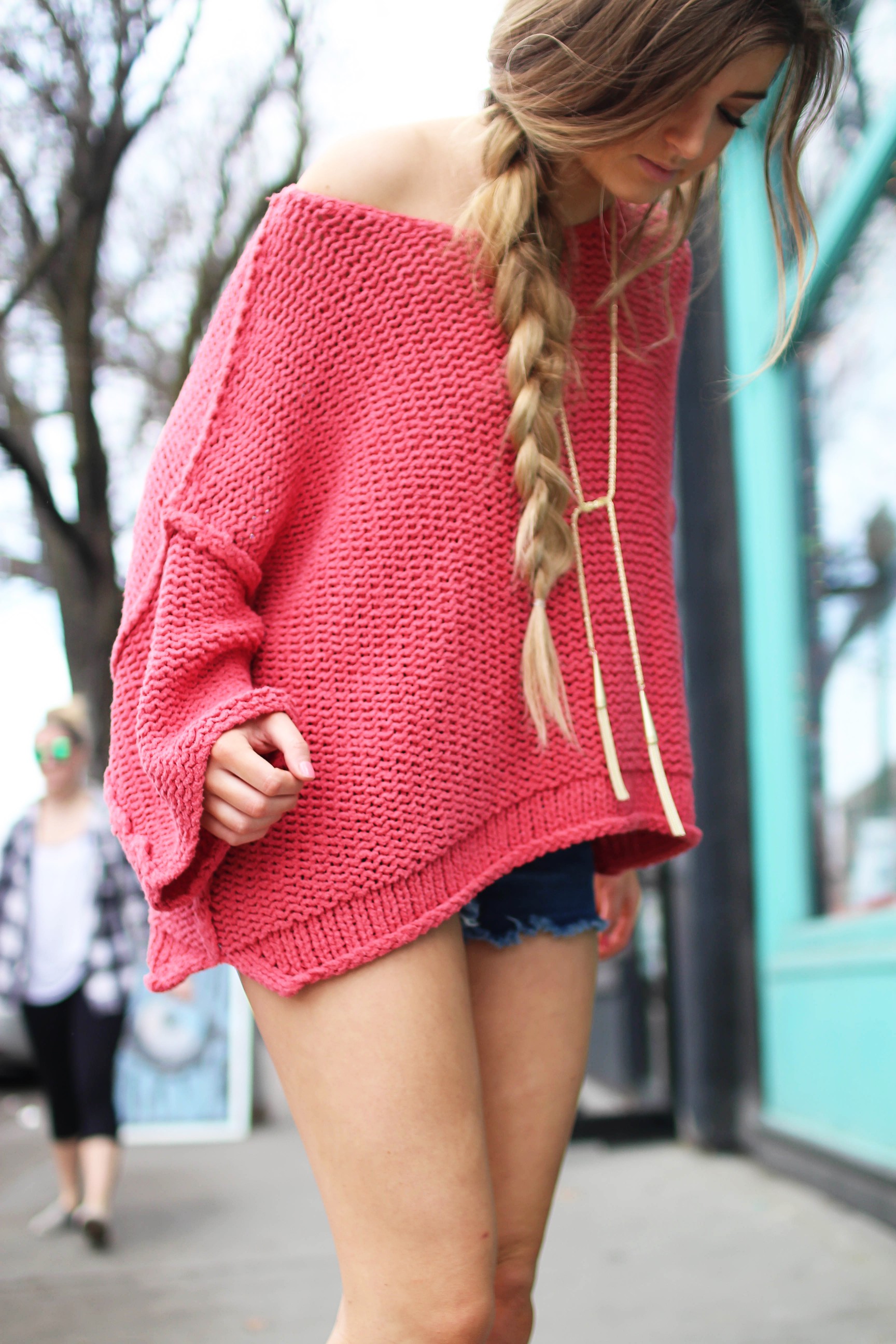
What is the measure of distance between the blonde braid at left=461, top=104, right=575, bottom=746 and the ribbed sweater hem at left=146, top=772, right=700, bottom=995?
10 centimetres

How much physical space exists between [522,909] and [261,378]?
26.5 inches

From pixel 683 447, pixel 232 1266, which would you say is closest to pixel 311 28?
pixel 683 447

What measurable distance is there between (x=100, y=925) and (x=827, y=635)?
9.72ft

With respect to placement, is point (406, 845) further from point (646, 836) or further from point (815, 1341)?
point (815, 1341)

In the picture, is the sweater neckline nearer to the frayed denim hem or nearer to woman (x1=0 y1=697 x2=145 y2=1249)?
the frayed denim hem

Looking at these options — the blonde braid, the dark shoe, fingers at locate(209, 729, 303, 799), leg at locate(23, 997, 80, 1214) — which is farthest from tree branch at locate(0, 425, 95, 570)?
fingers at locate(209, 729, 303, 799)

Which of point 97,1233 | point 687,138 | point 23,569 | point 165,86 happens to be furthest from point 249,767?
point 23,569

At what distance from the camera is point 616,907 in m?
1.74

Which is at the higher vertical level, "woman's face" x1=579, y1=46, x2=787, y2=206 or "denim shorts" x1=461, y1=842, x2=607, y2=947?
"woman's face" x1=579, y1=46, x2=787, y2=206

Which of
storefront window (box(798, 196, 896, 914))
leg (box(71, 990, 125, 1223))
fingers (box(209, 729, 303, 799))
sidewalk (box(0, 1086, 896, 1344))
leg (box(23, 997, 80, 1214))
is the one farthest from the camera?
leg (box(23, 997, 80, 1214))

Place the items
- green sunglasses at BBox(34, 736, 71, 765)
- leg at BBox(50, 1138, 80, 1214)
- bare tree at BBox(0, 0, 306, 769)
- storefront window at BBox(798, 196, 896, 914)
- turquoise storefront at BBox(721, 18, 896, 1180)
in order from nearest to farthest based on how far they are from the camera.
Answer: turquoise storefront at BBox(721, 18, 896, 1180) → storefront window at BBox(798, 196, 896, 914) → leg at BBox(50, 1138, 80, 1214) → green sunglasses at BBox(34, 736, 71, 765) → bare tree at BBox(0, 0, 306, 769)

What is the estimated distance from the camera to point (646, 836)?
155 centimetres

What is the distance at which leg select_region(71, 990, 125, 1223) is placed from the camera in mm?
4168

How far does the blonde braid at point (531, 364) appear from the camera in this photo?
4.21ft
